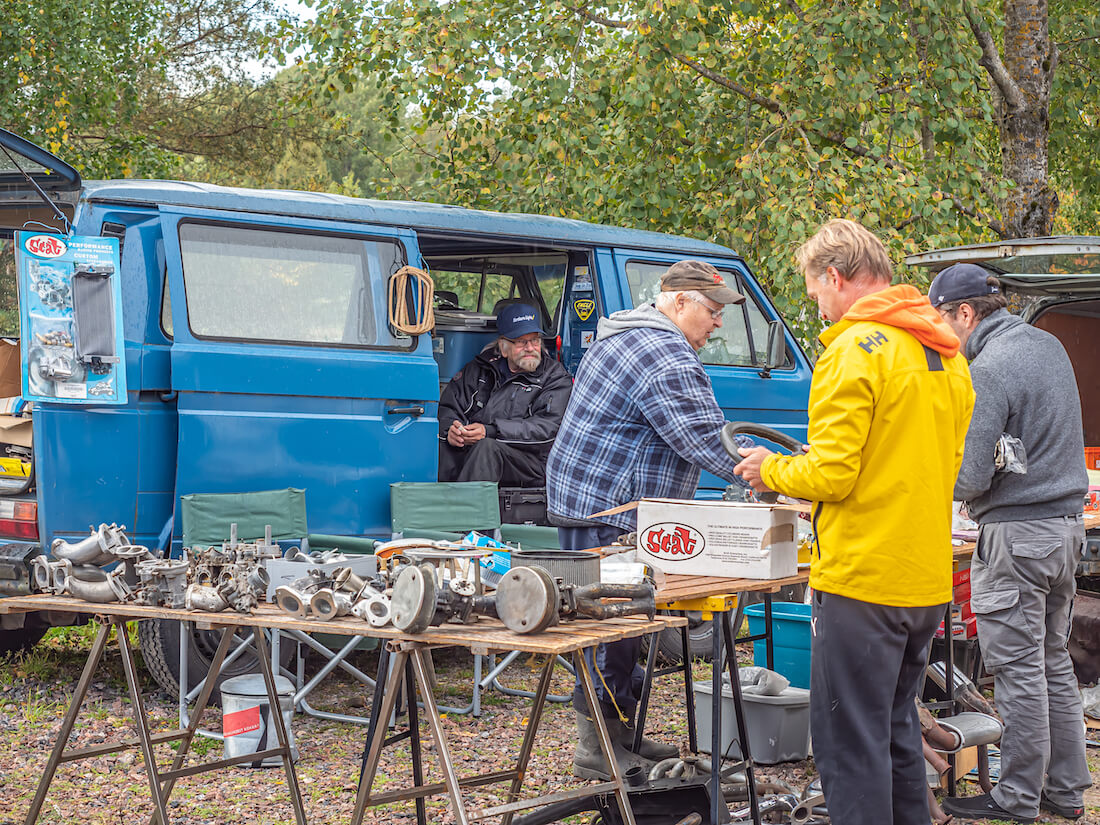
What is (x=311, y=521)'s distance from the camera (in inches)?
217

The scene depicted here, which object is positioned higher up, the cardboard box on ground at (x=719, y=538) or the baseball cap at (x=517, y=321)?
the baseball cap at (x=517, y=321)

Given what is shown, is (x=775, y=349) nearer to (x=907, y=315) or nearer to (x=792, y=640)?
(x=792, y=640)

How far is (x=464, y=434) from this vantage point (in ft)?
21.2

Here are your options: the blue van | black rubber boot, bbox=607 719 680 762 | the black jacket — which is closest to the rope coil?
the blue van

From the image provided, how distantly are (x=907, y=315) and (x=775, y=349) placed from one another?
3873mm

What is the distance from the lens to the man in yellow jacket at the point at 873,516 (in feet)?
9.91

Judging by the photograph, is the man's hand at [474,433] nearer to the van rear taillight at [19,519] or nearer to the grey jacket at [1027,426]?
the van rear taillight at [19,519]

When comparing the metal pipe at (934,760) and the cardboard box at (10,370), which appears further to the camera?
the cardboard box at (10,370)

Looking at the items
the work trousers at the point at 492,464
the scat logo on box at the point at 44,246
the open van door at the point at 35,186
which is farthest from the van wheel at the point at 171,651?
the open van door at the point at 35,186

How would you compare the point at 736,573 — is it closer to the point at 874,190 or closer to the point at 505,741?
the point at 505,741

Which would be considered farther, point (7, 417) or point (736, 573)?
point (7, 417)

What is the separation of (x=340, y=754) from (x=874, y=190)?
591 centimetres

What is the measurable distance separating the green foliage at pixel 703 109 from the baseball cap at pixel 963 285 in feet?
14.6

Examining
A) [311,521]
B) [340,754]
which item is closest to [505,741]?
[340,754]
